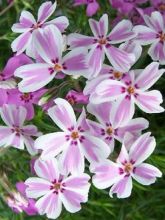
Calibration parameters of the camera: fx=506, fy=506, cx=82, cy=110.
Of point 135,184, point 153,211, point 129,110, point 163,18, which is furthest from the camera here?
point 153,211

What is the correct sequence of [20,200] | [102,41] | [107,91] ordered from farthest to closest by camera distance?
[20,200] → [102,41] → [107,91]

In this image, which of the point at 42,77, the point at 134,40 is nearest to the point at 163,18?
the point at 134,40

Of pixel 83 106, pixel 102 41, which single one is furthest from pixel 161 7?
pixel 83 106

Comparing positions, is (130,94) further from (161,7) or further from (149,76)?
(161,7)

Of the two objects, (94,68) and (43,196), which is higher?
(94,68)

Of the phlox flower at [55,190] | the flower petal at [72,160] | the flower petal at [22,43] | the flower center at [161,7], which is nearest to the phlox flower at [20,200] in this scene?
the phlox flower at [55,190]

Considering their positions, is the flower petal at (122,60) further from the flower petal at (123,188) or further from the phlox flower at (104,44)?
the flower petal at (123,188)

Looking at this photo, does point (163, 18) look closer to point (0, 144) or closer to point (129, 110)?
point (129, 110)

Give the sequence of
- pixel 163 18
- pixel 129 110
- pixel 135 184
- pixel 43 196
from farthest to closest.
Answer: pixel 135 184, pixel 163 18, pixel 43 196, pixel 129 110

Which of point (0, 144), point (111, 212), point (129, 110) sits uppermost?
point (129, 110)
